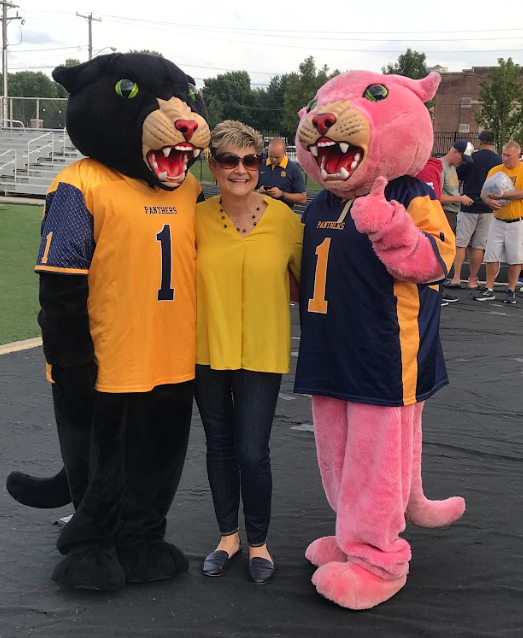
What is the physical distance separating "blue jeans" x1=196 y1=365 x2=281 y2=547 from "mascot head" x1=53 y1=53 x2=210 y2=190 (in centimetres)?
82

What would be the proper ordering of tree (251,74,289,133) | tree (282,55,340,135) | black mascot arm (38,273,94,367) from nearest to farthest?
1. black mascot arm (38,273,94,367)
2. tree (282,55,340,135)
3. tree (251,74,289,133)

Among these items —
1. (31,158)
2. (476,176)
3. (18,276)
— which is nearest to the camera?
(18,276)

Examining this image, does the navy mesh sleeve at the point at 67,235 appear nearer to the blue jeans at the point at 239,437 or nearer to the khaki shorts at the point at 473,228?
the blue jeans at the point at 239,437

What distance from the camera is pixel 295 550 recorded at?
3.41 meters

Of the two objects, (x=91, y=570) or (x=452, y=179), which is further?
(x=452, y=179)

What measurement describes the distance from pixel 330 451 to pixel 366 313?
0.62 metres

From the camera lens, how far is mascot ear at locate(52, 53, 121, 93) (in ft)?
9.86

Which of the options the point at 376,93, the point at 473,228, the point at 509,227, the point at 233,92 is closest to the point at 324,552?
the point at 376,93

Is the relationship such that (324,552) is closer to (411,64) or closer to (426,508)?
(426,508)

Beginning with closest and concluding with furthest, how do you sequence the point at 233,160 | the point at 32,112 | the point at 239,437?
the point at 233,160, the point at 239,437, the point at 32,112

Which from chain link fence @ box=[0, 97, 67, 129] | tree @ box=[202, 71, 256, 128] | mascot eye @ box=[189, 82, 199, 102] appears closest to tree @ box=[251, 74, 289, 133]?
tree @ box=[202, 71, 256, 128]

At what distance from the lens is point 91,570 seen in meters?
2.96

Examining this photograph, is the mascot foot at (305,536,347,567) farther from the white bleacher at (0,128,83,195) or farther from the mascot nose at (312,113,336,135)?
the white bleacher at (0,128,83,195)

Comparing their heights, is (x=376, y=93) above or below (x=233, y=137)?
above
